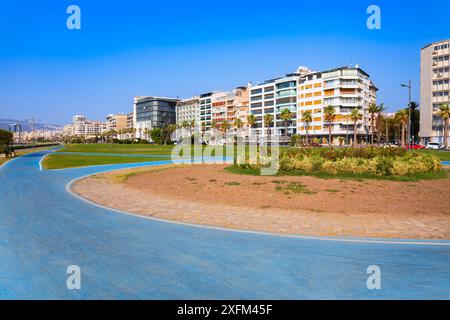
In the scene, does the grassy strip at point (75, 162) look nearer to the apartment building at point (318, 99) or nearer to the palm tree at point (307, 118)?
the palm tree at point (307, 118)

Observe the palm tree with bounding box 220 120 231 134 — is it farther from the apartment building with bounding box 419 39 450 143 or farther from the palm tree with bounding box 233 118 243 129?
the apartment building with bounding box 419 39 450 143

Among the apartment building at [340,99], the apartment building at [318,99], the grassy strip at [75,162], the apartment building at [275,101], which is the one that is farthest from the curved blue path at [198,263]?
the apartment building at [275,101]

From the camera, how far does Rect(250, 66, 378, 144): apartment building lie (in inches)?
3688

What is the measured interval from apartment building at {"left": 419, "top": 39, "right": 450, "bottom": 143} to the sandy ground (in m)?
74.7

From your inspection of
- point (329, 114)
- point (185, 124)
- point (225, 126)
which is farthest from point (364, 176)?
point (185, 124)

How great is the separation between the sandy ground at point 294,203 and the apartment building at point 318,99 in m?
80.1

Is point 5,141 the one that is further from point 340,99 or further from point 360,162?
point 340,99

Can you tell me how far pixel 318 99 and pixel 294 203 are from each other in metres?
91.6

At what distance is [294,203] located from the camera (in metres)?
12.3

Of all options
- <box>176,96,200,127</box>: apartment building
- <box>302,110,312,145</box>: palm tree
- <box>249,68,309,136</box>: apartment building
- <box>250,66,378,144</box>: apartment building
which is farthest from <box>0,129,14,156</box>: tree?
<box>176,96,200,127</box>: apartment building

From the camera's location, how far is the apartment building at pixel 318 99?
9369 cm

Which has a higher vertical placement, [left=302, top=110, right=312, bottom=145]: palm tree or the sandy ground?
[left=302, top=110, right=312, bottom=145]: palm tree

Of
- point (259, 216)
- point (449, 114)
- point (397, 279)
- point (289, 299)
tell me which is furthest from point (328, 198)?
point (449, 114)

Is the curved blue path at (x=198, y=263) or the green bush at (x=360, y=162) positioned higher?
the green bush at (x=360, y=162)
